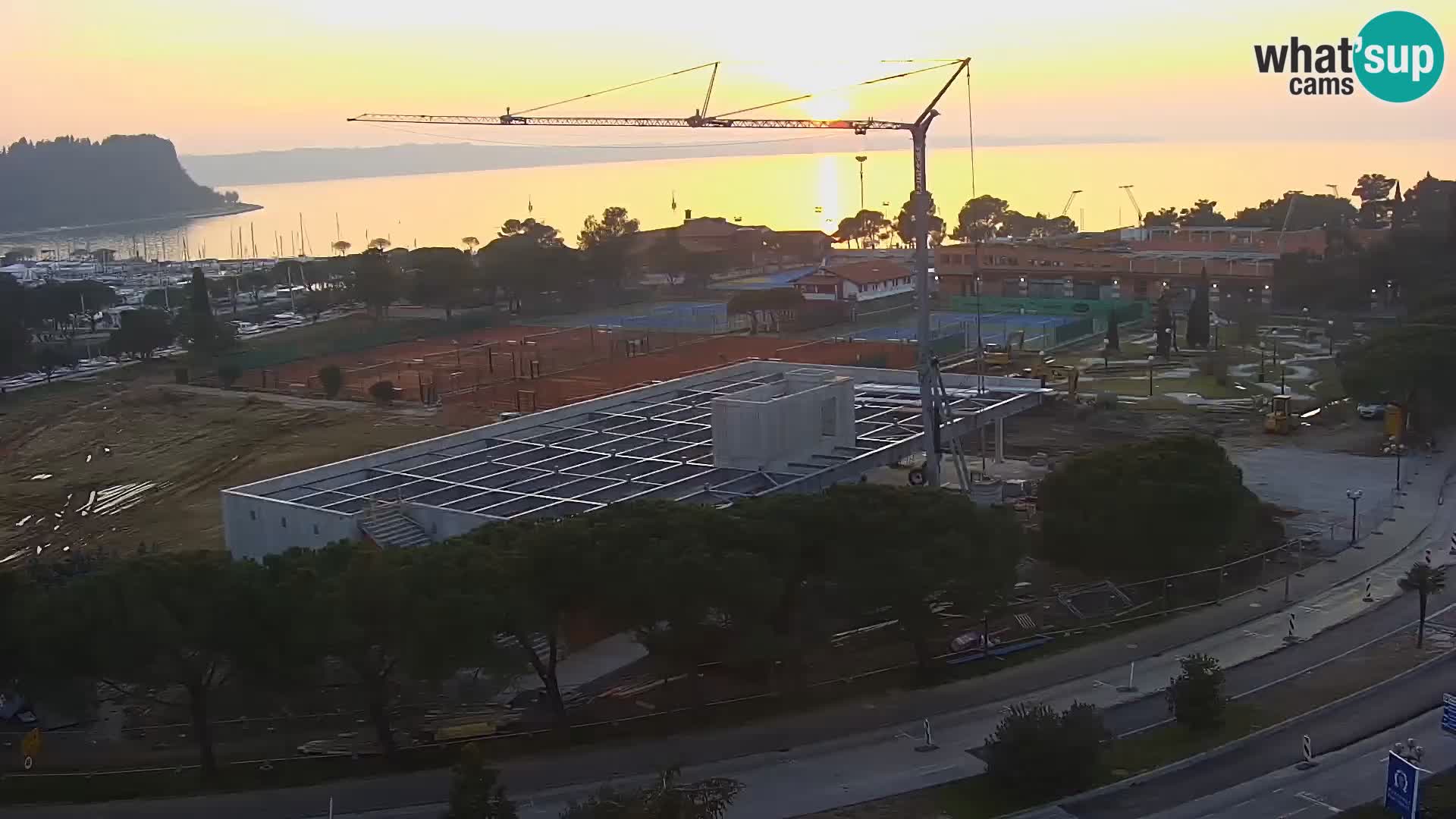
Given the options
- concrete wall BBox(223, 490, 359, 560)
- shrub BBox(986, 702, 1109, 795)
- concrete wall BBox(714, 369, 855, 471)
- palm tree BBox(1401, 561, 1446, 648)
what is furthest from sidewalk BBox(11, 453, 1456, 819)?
concrete wall BBox(714, 369, 855, 471)

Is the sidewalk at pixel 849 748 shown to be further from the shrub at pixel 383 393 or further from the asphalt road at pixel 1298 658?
the shrub at pixel 383 393

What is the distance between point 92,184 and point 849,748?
12957cm

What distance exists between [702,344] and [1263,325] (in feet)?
42.4

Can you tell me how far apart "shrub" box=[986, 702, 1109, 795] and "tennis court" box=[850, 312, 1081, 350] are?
1918cm

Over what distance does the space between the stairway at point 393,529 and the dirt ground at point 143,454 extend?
4274mm

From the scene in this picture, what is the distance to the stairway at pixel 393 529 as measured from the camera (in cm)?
1094

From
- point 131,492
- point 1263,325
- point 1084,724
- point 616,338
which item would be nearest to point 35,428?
point 131,492

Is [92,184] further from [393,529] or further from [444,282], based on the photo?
[393,529]

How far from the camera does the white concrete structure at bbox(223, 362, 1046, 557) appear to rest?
1141 cm

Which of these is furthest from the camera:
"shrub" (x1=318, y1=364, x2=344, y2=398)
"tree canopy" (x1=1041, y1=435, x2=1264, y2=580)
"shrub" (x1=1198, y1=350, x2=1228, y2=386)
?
"shrub" (x1=318, y1=364, x2=344, y2=398)

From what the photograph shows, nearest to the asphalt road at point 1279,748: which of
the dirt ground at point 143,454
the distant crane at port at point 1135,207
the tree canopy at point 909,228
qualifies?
the dirt ground at point 143,454

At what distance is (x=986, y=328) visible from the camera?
2944 centimetres

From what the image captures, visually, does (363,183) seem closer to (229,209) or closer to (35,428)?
(229,209)

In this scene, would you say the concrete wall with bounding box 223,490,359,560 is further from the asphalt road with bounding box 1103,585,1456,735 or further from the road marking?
the road marking
